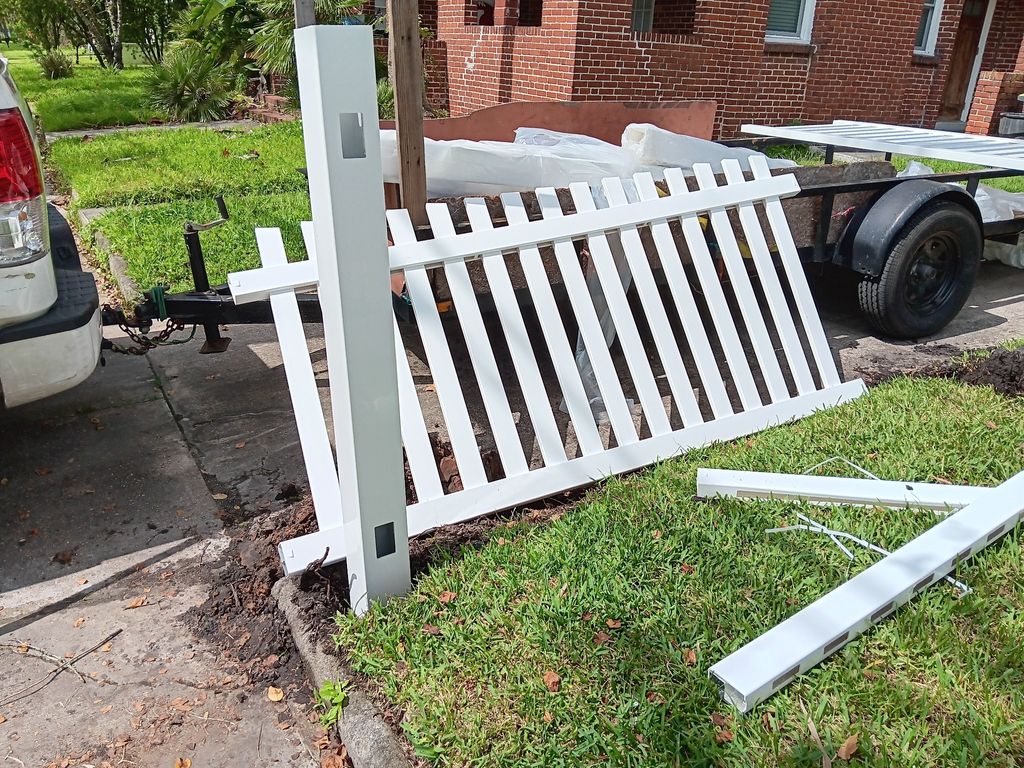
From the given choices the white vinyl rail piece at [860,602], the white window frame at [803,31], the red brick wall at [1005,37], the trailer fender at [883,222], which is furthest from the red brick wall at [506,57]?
the red brick wall at [1005,37]

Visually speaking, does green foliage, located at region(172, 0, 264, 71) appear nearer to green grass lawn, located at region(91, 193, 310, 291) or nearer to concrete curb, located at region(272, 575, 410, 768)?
green grass lawn, located at region(91, 193, 310, 291)

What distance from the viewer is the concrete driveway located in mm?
2379

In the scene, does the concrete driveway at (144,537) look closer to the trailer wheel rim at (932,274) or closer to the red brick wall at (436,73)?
the trailer wheel rim at (932,274)

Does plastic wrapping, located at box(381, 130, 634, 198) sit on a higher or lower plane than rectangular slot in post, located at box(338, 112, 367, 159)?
lower

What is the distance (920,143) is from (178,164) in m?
8.00

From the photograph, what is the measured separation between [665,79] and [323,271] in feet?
30.9

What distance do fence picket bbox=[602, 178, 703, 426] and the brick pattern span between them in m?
13.2

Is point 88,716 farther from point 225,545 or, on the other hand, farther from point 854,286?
point 854,286

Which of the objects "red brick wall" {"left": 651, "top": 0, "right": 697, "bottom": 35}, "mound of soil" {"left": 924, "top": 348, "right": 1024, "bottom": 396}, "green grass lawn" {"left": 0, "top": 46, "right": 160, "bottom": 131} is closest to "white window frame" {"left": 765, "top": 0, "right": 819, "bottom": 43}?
"red brick wall" {"left": 651, "top": 0, "right": 697, "bottom": 35}

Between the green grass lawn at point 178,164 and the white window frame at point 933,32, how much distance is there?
10.5 m

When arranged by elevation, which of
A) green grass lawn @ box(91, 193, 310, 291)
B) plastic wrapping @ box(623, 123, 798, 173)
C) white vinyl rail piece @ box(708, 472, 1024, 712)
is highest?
plastic wrapping @ box(623, 123, 798, 173)

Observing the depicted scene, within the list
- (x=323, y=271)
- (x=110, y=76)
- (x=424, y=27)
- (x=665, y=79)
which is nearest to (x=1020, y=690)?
(x=323, y=271)

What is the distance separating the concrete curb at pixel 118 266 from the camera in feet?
17.6

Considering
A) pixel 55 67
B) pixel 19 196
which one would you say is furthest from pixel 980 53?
pixel 55 67
